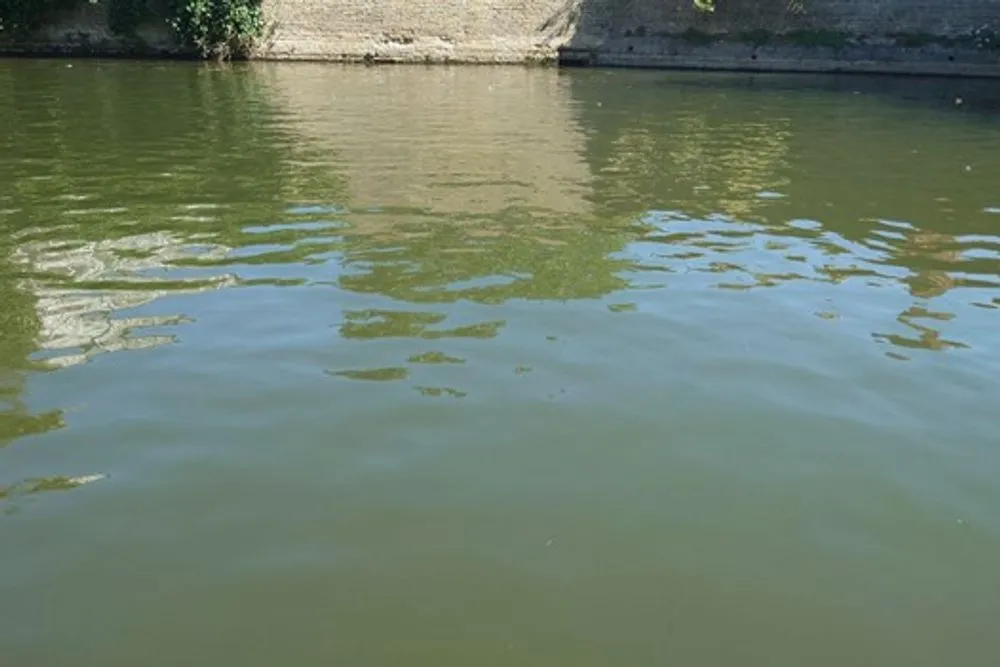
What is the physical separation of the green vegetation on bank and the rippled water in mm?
16783

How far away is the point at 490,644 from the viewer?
325 cm

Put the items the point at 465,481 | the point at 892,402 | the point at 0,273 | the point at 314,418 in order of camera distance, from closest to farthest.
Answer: the point at 465,481, the point at 314,418, the point at 892,402, the point at 0,273

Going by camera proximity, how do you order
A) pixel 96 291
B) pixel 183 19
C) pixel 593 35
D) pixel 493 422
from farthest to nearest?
1. pixel 593 35
2. pixel 183 19
3. pixel 96 291
4. pixel 493 422

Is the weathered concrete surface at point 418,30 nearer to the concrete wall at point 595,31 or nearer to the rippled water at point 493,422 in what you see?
the concrete wall at point 595,31

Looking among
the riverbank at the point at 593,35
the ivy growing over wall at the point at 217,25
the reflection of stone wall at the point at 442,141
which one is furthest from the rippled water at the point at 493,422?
the riverbank at the point at 593,35

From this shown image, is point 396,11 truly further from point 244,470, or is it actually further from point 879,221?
point 244,470

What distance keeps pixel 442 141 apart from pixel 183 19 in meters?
16.1

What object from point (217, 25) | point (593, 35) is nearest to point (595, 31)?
point (593, 35)

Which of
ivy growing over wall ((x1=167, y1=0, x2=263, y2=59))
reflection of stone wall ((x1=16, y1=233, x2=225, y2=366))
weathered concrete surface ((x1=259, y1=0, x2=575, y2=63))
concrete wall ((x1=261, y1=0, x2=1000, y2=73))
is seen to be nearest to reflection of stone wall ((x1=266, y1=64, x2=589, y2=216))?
reflection of stone wall ((x1=16, y1=233, x2=225, y2=366))

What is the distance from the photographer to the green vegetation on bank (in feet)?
86.3

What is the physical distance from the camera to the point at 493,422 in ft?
16.0

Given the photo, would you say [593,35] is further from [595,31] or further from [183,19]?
[183,19]

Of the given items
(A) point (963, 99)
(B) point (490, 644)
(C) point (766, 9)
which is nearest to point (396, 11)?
(C) point (766, 9)

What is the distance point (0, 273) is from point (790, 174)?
359 inches
